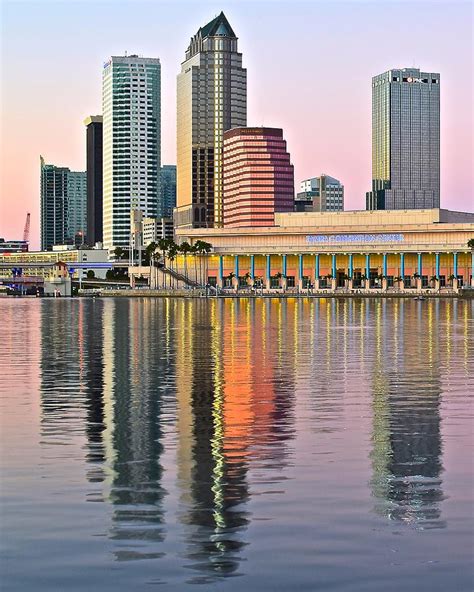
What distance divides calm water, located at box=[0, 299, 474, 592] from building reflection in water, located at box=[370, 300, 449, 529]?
0.06 metres

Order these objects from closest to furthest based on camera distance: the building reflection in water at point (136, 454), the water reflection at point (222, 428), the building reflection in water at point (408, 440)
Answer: the building reflection in water at point (136, 454) → the water reflection at point (222, 428) → the building reflection in water at point (408, 440)

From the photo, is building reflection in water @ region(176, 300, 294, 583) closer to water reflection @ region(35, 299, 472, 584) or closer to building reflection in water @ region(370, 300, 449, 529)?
water reflection @ region(35, 299, 472, 584)

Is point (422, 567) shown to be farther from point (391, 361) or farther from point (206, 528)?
point (391, 361)

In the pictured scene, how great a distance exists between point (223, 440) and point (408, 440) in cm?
466

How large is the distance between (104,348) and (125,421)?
36.3m

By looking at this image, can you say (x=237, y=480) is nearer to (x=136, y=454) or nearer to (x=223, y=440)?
(x=136, y=454)

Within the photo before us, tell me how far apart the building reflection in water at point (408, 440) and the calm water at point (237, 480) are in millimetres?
63

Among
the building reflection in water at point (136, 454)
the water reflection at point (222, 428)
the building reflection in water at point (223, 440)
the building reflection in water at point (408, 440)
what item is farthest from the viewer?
the building reflection in water at point (408, 440)

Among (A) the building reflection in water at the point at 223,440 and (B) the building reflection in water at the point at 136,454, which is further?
(B) the building reflection in water at the point at 136,454

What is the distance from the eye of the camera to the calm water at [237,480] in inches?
600

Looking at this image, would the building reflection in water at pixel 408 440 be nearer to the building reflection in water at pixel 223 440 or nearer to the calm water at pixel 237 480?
the calm water at pixel 237 480

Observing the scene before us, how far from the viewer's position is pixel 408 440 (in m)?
27.8

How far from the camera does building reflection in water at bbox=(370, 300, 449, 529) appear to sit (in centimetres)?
1928

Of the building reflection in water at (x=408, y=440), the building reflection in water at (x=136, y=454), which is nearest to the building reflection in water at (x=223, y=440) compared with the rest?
the building reflection in water at (x=136, y=454)
